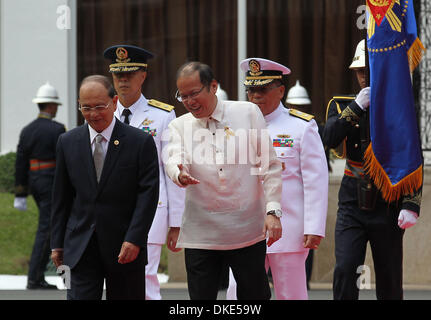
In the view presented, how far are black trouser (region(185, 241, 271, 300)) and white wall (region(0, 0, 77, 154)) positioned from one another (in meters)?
7.74

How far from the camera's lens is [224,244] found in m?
5.89

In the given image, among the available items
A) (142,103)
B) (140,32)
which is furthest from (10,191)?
(142,103)

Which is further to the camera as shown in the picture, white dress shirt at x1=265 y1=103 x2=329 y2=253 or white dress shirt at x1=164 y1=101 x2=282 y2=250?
white dress shirt at x1=265 y1=103 x2=329 y2=253

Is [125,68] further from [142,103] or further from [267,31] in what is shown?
[267,31]

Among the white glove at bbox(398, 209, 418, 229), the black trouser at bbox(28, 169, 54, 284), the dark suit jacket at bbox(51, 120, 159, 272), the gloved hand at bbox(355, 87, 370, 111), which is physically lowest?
the black trouser at bbox(28, 169, 54, 284)

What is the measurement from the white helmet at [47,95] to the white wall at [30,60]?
3.46ft

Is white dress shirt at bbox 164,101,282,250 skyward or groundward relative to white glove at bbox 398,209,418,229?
skyward

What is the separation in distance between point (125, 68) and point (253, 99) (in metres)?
1.05

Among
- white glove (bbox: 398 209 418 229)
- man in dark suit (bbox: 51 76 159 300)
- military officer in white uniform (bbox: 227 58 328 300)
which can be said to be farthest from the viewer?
military officer in white uniform (bbox: 227 58 328 300)

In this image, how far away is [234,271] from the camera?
5.97m

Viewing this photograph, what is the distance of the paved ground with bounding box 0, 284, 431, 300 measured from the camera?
1002cm

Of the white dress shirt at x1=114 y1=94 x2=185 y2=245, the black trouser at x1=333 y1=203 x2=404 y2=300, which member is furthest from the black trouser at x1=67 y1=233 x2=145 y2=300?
the black trouser at x1=333 y1=203 x2=404 y2=300

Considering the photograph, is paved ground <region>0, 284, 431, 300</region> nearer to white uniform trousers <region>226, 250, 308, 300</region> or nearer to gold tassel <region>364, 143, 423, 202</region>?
white uniform trousers <region>226, 250, 308, 300</region>

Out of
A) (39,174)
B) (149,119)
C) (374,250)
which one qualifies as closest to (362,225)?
(374,250)
